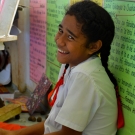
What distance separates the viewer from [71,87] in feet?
2.91

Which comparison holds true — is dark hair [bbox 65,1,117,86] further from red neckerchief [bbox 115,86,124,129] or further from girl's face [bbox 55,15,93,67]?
red neckerchief [bbox 115,86,124,129]

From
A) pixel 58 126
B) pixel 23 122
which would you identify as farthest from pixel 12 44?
pixel 58 126

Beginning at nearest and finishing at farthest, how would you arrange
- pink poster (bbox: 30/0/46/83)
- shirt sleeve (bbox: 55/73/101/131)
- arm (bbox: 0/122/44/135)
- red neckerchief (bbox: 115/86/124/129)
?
shirt sleeve (bbox: 55/73/101/131), red neckerchief (bbox: 115/86/124/129), arm (bbox: 0/122/44/135), pink poster (bbox: 30/0/46/83)

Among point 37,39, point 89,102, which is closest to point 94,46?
point 89,102

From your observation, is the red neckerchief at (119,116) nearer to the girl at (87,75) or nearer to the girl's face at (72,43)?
the girl at (87,75)

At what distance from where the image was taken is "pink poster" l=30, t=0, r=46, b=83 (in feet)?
5.09

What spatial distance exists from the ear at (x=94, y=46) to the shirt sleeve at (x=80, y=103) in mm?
91

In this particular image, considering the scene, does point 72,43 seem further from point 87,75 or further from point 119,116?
point 119,116

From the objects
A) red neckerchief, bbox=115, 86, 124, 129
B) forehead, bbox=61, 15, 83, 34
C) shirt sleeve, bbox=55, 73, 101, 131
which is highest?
forehead, bbox=61, 15, 83, 34

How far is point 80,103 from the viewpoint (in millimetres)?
860

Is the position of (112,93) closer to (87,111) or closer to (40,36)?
(87,111)

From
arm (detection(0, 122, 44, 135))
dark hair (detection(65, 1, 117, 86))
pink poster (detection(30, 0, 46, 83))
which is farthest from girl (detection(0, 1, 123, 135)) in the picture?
pink poster (detection(30, 0, 46, 83))

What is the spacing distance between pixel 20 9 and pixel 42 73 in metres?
0.38

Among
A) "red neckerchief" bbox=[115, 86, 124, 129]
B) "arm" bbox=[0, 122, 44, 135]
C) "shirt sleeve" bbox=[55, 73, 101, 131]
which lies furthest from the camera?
"arm" bbox=[0, 122, 44, 135]
